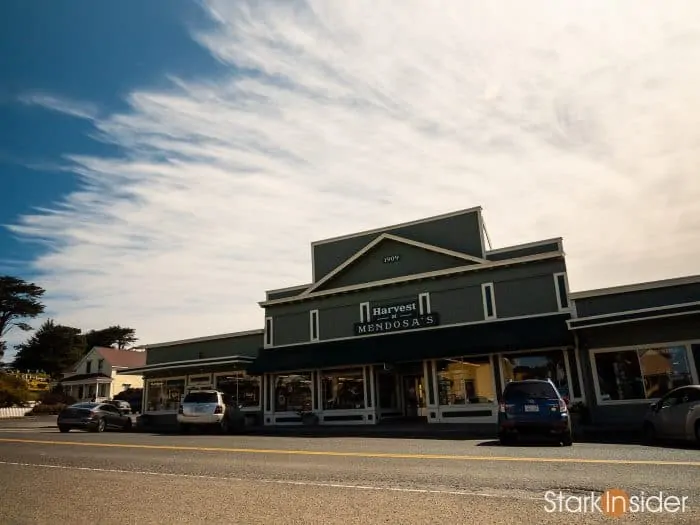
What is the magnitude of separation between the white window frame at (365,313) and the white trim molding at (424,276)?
2.83ft

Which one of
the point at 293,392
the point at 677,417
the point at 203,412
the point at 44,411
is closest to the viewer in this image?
the point at 677,417

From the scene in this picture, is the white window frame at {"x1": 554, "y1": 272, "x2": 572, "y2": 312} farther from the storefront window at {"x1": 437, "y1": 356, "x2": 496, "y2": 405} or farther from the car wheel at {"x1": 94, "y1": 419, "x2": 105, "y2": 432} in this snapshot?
the car wheel at {"x1": 94, "y1": 419, "x2": 105, "y2": 432}

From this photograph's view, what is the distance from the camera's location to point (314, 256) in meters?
29.1

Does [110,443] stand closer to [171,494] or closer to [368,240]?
[171,494]

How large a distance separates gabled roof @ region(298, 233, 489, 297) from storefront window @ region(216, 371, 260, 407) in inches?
223

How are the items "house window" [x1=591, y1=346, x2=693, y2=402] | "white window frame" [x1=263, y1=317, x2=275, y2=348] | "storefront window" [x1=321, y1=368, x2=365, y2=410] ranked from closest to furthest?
"house window" [x1=591, y1=346, x2=693, y2=402], "storefront window" [x1=321, y1=368, x2=365, y2=410], "white window frame" [x1=263, y1=317, x2=275, y2=348]

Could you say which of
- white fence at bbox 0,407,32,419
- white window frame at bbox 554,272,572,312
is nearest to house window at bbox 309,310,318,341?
white window frame at bbox 554,272,572,312

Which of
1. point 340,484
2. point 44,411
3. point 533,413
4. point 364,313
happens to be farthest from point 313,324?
point 44,411

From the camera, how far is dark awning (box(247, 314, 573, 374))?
20875 mm

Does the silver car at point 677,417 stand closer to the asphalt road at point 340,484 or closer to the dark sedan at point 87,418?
the asphalt road at point 340,484

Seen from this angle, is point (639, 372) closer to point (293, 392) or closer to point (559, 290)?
point (559, 290)

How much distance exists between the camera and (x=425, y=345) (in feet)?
76.0

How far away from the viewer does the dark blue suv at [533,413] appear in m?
13.0

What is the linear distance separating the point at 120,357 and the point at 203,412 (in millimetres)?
44943
